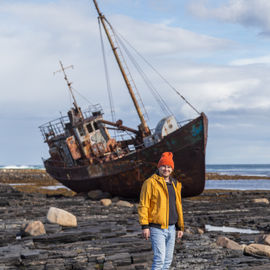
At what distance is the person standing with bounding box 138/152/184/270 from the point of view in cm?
577

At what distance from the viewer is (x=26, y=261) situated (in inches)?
328

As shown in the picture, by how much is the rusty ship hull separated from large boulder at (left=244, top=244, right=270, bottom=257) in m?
12.3

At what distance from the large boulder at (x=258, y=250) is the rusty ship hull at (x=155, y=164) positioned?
1230 centimetres

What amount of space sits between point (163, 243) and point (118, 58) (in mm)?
20884

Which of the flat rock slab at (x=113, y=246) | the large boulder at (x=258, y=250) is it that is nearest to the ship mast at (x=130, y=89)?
the flat rock slab at (x=113, y=246)

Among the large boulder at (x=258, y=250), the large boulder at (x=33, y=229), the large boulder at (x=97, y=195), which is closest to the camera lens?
the large boulder at (x=258, y=250)

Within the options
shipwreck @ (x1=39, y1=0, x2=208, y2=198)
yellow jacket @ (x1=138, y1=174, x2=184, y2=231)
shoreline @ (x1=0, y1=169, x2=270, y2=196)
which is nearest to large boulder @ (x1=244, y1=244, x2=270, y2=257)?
yellow jacket @ (x1=138, y1=174, x2=184, y2=231)

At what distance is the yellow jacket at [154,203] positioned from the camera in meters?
5.79

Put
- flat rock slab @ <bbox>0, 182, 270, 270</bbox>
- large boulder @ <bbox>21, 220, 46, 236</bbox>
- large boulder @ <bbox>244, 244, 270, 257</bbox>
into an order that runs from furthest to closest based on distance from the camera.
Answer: large boulder @ <bbox>21, 220, 46, 236</bbox>, large boulder @ <bbox>244, 244, 270, 257</bbox>, flat rock slab @ <bbox>0, 182, 270, 270</bbox>

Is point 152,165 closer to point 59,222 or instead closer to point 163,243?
point 59,222

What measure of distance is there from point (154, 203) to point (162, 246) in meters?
0.58

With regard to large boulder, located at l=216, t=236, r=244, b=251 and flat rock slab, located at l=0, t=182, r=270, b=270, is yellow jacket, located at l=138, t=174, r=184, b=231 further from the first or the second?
large boulder, located at l=216, t=236, r=244, b=251

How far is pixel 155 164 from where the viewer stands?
2152 centimetres

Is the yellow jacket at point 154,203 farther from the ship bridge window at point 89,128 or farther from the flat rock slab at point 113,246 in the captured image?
the ship bridge window at point 89,128
